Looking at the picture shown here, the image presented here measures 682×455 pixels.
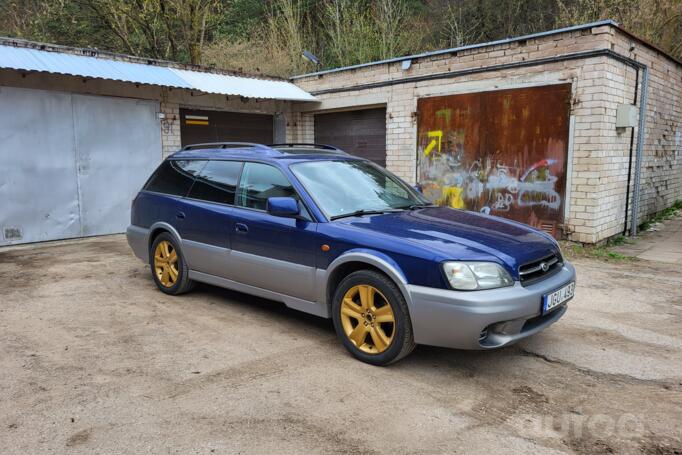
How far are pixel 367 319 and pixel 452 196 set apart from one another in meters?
6.45

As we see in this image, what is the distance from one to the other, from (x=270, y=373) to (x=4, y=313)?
10.5 ft

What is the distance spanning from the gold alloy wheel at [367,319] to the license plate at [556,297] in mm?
1085

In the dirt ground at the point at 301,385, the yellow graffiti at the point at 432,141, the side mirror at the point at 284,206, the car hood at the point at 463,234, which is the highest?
the yellow graffiti at the point at 432,141

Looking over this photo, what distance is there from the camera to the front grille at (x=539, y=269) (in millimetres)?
3617

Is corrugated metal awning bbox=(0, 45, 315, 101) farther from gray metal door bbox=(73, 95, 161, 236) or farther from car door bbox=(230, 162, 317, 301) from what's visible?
car door bbox=(230, 162, 317, 301)

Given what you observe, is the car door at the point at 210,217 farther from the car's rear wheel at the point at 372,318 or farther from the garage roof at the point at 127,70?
the garage roof at the point at 127,70

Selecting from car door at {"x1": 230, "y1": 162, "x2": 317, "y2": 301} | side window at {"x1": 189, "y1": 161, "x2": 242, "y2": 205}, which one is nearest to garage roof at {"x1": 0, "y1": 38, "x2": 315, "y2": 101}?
side window at {"x1": 189, "y1": 161, "x2": 242, "y2": 205}

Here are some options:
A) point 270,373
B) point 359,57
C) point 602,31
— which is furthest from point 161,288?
point 359,57

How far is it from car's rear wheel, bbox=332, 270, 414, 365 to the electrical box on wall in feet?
20.6

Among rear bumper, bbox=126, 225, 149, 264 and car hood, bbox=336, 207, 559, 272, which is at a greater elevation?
car hood, bbox=336, 207, 559, 272

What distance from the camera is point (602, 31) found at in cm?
754

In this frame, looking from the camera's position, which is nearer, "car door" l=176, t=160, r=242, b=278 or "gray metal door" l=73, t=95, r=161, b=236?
"car door" l=176, t=160, r=242, b=278

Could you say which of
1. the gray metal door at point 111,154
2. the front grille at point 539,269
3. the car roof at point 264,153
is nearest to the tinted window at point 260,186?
the car roof at point 264,153

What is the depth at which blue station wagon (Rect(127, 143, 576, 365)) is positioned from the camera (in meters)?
3.46
